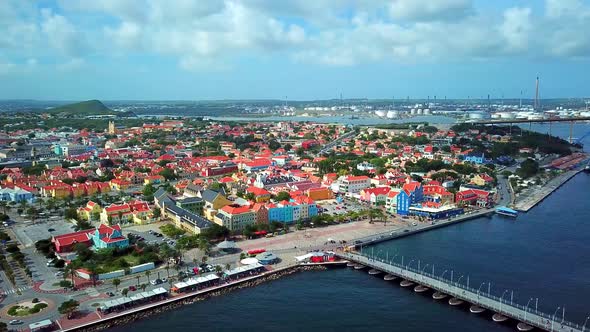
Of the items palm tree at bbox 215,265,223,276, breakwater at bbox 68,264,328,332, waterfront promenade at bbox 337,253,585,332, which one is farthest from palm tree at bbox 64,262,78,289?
waterfront promenade at bbox 337,253,585,332

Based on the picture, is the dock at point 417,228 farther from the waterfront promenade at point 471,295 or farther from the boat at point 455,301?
the boat at point 455,301

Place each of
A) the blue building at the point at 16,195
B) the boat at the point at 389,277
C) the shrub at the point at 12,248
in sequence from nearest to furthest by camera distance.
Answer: the boat at the point at 389,277
the shrub at the point at 12,248
the blue building at the point at 16,195

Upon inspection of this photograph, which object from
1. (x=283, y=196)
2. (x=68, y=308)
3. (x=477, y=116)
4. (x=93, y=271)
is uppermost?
(x=477, y=116)

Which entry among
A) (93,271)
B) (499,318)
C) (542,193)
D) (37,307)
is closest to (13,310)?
(37,307)

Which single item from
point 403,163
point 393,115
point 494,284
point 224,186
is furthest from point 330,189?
point 393,115

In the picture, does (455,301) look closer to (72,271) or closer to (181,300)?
(181,300)

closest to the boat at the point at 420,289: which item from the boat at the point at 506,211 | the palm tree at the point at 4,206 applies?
the boat at the point at 506,211
